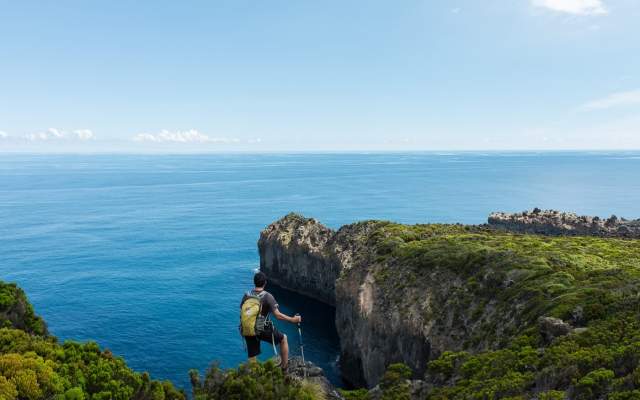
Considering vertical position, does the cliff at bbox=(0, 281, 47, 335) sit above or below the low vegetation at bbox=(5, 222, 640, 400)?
below

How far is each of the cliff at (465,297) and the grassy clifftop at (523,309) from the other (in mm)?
113

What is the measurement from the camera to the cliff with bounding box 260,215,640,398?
2584 centimetres

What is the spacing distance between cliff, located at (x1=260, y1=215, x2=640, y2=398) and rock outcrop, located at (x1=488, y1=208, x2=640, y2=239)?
33.8 metres

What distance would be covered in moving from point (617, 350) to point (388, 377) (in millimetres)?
10494

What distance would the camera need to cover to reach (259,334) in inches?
530

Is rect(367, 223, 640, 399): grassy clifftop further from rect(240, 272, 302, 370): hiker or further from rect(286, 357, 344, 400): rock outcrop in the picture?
rect(240, 272, 302, 370): hiker

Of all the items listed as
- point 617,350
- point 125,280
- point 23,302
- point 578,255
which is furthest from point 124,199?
point 617,350

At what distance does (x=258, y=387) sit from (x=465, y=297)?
95.6ft

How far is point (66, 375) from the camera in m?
21.0

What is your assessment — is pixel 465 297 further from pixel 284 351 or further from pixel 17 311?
pixel 17 311

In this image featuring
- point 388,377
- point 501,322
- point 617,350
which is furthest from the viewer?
point 501,322

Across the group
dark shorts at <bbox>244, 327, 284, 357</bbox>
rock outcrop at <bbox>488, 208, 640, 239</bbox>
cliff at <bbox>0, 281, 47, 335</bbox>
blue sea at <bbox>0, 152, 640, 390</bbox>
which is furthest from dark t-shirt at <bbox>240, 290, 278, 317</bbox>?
rock outcrop at <bbox>488, 208, 640, 239</bbox>

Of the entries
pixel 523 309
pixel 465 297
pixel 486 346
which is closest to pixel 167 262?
pixel 465 297

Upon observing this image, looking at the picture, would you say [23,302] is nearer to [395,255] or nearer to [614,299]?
[395,255]
